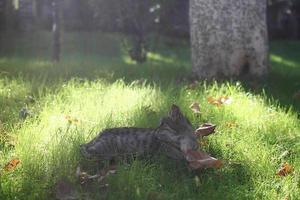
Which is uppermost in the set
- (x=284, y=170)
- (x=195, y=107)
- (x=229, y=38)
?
(x=229, y=38)

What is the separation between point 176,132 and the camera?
3455mm

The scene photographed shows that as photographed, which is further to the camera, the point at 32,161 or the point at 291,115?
the point at 291,115

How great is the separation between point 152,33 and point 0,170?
16233mm

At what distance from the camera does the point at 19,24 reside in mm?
18906

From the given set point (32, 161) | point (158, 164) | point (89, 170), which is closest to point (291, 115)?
point (158, 164)

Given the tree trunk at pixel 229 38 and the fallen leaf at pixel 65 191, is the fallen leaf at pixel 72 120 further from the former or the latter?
the tree trunk at pixel 229 38

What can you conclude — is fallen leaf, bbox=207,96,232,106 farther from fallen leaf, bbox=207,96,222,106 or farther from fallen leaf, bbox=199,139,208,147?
fallen leaf, bbox=199,139,208,147

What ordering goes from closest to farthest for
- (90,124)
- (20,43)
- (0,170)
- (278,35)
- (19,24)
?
1. (0,170)
2. (90,124)
3. (20,43)
4. (19,24)
5. (278,35)

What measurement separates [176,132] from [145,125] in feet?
2.53

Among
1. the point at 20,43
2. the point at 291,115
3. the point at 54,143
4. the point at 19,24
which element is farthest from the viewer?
the point at 19,24

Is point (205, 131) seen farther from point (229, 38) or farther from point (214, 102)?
point (229, 38)

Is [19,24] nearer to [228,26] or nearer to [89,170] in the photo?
[228,26]

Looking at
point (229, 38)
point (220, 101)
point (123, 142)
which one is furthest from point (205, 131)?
point (229, 38)

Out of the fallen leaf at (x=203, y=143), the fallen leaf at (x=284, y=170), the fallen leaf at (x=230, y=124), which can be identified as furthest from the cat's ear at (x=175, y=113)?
the fallen leaf at (x=230, y=124)
